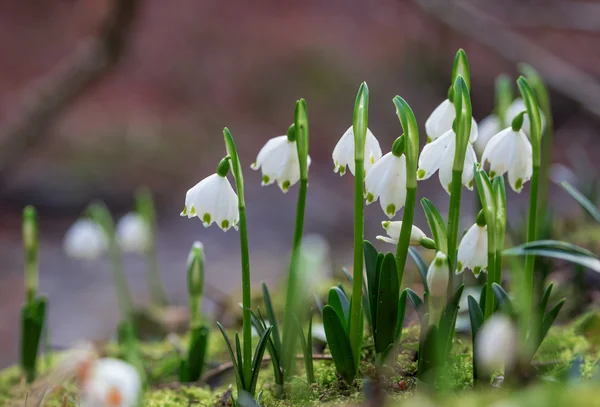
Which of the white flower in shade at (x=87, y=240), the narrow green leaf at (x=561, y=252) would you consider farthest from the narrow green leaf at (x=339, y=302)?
the white flower in shade at (x=87, y=240)

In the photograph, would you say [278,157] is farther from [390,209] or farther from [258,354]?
[258,354]

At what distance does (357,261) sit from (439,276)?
0.13 m

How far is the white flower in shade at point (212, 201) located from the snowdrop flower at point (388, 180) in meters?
0.20

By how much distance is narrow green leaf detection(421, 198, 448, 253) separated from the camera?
976mm

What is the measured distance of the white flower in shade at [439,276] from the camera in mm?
891

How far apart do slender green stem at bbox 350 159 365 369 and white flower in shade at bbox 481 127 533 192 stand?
21cm

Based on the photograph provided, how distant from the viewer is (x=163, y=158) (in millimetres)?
6859

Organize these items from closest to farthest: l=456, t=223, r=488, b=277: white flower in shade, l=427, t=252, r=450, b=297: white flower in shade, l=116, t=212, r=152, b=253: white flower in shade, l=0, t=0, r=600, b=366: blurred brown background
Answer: l=427, t=252, r=450, b=297: white flower in shade → l=456, t=223, r=488, b=277: white flower in shade → l=116, t=212, r=152, b=253: white flower in shade → l=0, t=0, r=600, b=366: blurred brown background

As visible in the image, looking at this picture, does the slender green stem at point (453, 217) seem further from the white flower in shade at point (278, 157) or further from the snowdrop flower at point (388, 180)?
the white flower in shade at point (278, 157)

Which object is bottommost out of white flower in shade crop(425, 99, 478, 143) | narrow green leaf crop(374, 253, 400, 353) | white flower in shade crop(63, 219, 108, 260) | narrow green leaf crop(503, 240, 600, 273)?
narrow green leaf crop(374, 253, 400, 353)

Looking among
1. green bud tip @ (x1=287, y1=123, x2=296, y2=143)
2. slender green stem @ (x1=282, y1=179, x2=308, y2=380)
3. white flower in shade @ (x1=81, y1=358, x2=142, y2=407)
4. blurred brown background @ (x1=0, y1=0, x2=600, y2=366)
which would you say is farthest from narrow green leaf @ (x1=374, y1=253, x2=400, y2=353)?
blurred brown background @ (x1=0, y1=0, x2=600, y2=366)

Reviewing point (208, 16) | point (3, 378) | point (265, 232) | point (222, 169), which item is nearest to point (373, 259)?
point (222, 169)

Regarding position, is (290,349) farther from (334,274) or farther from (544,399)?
(334,274)

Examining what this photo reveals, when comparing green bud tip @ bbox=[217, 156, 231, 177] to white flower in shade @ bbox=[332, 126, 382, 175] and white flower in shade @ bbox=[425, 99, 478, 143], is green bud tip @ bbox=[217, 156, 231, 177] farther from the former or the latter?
white flower in shade @ bbox=[425, 99, 478, 143]
